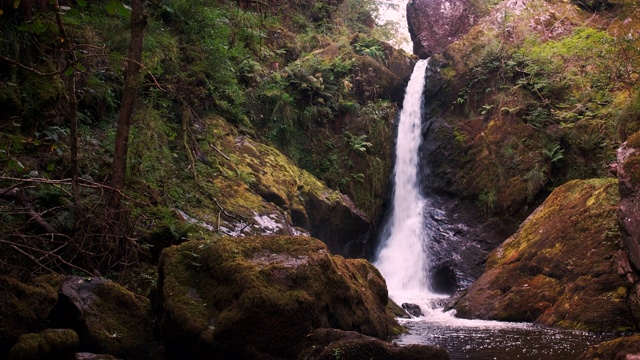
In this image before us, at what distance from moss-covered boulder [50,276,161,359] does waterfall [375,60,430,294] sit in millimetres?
8637

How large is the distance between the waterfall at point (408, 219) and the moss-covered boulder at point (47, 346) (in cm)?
964

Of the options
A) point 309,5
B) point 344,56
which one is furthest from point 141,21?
point 309,5

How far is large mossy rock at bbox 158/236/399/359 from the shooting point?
188 inches

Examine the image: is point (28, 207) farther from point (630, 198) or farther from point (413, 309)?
point (630, 198)

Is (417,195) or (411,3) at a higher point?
(411,3)

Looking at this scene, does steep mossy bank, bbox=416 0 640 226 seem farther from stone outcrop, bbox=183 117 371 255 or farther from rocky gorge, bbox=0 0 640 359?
stone outcrop, bbox=183 117 371 255

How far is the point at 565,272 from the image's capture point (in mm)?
8648

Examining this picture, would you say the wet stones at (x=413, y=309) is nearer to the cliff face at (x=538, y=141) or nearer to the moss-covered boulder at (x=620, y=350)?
the cliff face at (x=538, y=141)

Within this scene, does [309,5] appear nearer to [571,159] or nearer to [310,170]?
[310,170]

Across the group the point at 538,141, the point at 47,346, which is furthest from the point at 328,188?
the point at 47,346

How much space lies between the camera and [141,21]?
19.7 ft

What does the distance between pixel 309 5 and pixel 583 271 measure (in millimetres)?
14663

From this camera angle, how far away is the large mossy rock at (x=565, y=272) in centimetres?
752

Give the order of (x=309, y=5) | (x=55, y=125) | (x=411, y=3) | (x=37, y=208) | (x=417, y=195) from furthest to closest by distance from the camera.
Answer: (x=411, y=3), (x=309, y=5), (x=417, y=195), (x=55, y=125), (x=37, y=208)
